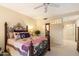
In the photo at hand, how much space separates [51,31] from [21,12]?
2.01 ft

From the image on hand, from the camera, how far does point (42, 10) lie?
6.44 feet

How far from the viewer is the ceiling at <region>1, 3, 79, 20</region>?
1.92m

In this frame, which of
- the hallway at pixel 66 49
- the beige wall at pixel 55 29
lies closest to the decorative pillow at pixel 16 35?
the beige wall at pixel 55 29

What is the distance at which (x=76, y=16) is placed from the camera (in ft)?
6.28

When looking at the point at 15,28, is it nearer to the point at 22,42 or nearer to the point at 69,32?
the point at 22,42

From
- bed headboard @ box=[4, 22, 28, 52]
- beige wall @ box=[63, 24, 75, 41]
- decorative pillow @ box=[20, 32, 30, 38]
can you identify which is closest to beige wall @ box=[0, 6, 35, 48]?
bed headboard @ box=[4, 22, 28, 52]

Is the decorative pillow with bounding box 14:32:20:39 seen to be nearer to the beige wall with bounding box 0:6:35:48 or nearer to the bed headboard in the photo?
the bed headboard

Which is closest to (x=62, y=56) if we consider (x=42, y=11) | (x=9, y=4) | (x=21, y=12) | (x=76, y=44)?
(x=76, y=44)

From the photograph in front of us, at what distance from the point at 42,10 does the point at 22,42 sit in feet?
2.08

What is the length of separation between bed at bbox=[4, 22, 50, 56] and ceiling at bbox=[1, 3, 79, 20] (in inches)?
10.6

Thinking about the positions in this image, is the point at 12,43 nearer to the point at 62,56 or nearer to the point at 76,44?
the point at 62,56

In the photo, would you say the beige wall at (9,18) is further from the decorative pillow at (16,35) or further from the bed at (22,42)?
the decorative pillow at (16,35)

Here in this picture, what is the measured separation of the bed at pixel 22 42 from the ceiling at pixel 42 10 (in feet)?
0.88

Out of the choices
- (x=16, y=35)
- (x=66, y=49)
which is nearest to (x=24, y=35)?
(x=16, y=35)
